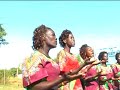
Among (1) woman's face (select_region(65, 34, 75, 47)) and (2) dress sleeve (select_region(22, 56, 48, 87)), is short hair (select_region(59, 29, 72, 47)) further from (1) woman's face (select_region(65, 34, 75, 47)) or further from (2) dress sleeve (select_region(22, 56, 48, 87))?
(2) dress sleeve (select_region(22, 56, 48, 87))

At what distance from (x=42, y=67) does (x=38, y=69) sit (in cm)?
9

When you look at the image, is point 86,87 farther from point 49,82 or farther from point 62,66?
point 49,82

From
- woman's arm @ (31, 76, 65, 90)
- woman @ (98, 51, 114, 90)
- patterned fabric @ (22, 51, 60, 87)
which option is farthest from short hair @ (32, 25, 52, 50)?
woman @ (98, 51, 114, 90)

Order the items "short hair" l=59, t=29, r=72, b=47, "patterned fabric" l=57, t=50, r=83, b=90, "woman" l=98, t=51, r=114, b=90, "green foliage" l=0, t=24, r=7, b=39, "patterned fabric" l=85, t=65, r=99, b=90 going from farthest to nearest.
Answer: "green foliage" l=0, t=24, r=7, b=39 → "woman" l=98, t=51, r=114, b=90 → "patterned fabric" l=85, t=65, r=99, b=90 → "short hair" l=59, t=29, r=72, b=47 → "patterned fabric" l=57, t=50, r=83, b=90

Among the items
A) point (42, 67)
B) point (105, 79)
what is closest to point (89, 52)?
point (105, 79)

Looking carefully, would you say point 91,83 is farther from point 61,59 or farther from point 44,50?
point 44,50

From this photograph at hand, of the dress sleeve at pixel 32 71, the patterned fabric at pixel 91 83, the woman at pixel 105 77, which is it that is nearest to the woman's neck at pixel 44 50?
the dress sleeve at pixel 32 71

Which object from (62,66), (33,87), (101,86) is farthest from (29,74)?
(101,86)

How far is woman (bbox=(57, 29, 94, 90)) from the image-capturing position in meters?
6.66

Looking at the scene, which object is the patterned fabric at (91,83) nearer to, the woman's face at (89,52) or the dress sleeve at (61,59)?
the woman's face at (89,52)

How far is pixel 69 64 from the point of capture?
670 centimetres

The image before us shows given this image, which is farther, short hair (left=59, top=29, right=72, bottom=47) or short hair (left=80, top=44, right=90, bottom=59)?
short hair (left=80, top=44, right=90, bottom=59)

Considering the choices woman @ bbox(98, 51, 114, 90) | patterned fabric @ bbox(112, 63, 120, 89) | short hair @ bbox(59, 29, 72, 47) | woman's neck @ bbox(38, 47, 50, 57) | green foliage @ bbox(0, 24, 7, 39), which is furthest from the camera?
green foliage @ bbox(0, 24, 7, 39)

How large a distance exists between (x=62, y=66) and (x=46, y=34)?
2170 millimetres
